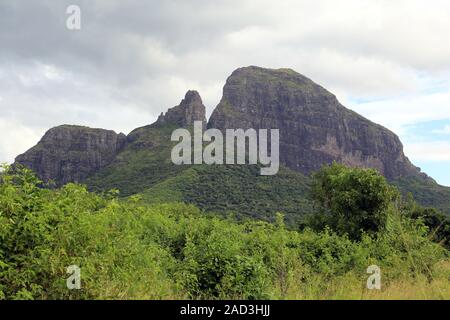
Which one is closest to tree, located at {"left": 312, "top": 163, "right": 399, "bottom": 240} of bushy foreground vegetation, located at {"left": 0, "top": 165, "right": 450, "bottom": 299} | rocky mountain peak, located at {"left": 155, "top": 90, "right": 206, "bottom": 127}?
bushy foreground vegetation, located at {"left": 0, "top": 165, "right": 450, "bottom": 299}

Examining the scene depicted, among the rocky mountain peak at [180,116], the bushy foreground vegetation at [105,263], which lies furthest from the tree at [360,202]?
the rocky mountain peak at [180,116]

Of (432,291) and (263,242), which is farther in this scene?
(263,242)

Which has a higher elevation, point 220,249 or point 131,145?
point 131,145

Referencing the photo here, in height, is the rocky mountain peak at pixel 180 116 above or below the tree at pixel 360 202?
above

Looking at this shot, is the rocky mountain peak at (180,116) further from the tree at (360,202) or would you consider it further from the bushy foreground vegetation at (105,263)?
the bushy foreground vegetation at (105,263)

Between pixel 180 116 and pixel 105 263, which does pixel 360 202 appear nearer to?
pixel 105 263

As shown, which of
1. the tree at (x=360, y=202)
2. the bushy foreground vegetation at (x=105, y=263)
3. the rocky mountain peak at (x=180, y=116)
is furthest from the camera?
the rocky mountain peak at (x=180, y=116)

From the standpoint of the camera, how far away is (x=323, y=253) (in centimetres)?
2506

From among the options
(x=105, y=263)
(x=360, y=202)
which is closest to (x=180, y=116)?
(x=360, y=202)

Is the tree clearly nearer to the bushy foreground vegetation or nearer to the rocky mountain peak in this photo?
the bushy foreground vegetation

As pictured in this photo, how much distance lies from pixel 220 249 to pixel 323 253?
1423 centimetres
